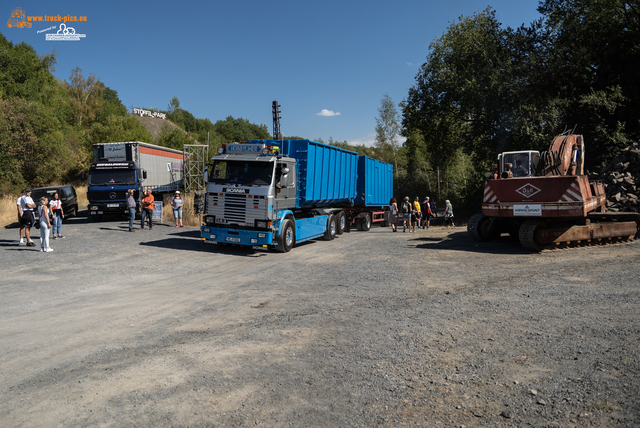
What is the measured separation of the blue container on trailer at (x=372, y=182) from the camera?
20.6m

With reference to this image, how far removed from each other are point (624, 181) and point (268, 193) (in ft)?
50.7

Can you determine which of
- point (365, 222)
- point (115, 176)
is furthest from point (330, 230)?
point (115, 176)

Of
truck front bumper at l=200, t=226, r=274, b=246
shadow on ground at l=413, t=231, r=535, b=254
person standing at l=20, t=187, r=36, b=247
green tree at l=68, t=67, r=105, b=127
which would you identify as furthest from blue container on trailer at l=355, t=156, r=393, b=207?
green tree at l=68, t=67, r=105, b=127

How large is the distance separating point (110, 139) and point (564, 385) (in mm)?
57460

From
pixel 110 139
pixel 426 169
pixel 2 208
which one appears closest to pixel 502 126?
pixel 426 169

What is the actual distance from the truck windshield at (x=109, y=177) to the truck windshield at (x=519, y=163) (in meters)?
17.7

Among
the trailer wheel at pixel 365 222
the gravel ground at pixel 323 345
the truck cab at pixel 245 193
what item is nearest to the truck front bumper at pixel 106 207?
the truck cab at pixel 245 193

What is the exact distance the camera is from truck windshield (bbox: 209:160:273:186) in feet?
42.8

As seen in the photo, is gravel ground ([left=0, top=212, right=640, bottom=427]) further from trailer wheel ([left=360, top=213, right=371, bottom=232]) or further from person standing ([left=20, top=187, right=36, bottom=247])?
trailer wheel ([left=360, top=213, right=371, bottom=232])

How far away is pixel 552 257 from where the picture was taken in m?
11.8

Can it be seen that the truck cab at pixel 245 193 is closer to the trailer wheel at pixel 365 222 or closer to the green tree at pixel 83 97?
the trailer wheel at pixel 365 222

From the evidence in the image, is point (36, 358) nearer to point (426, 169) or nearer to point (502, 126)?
point (502, 126)

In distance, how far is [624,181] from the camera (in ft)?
58.0

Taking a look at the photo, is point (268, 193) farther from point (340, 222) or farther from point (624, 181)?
point (624, 181)
